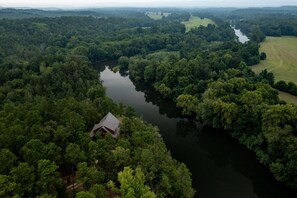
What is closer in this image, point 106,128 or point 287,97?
point 106,128

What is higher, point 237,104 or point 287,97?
point 237,104

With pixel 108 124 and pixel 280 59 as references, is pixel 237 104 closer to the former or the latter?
pixel 108 124

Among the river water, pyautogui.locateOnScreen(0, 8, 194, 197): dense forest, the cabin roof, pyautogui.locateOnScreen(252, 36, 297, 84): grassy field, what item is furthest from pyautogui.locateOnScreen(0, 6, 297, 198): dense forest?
pyautogui.locateOnScreen(252, 36, 297, 84): grassy field

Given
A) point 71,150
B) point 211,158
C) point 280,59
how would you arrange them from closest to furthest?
point 71,150 < point 211,158 < point 280,59

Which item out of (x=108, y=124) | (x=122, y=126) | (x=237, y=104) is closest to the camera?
(x=122, y=126)

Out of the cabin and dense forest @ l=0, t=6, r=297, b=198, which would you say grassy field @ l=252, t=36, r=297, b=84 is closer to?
dense forest @ l=0, t=6, r=297, b=198

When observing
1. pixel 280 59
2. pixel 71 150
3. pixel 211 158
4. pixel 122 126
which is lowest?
pixel 280 59

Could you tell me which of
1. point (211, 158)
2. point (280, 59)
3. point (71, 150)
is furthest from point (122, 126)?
point (280, 59)
